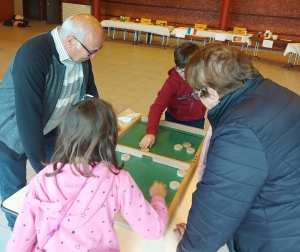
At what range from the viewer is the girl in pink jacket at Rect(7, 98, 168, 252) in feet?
2.92

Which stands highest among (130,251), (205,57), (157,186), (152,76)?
(205,57)

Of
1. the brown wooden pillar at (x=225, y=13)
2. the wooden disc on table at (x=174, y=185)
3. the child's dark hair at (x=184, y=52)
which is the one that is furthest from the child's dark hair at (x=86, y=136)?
the brown wooden pillar at (x=225, y=13)

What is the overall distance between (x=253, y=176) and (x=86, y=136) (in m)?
0.50

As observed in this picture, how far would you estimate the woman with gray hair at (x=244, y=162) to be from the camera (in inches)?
33.7

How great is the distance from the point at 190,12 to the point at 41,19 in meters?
6.79

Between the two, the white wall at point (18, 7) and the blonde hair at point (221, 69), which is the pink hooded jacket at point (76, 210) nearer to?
the blonde hair at point (221, 69)

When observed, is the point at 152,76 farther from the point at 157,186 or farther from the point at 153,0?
the point at 153,0

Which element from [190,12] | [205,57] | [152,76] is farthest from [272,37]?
[205,57]

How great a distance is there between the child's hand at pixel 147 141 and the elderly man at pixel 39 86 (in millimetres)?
466

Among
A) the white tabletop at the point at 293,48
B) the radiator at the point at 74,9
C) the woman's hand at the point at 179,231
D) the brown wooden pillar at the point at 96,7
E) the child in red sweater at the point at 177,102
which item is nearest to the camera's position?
the woman's hand at the point at 179,231

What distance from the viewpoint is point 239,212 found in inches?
35.2

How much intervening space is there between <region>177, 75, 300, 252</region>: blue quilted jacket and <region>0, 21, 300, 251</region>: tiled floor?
165cm

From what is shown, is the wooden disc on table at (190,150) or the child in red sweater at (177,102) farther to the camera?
the child in red sweater at (177,102)

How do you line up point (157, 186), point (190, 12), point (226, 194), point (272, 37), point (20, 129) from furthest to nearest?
point (190, 12) → point (272, 37) → point (20, 129) → point (157, 186) → point (226, 194)
